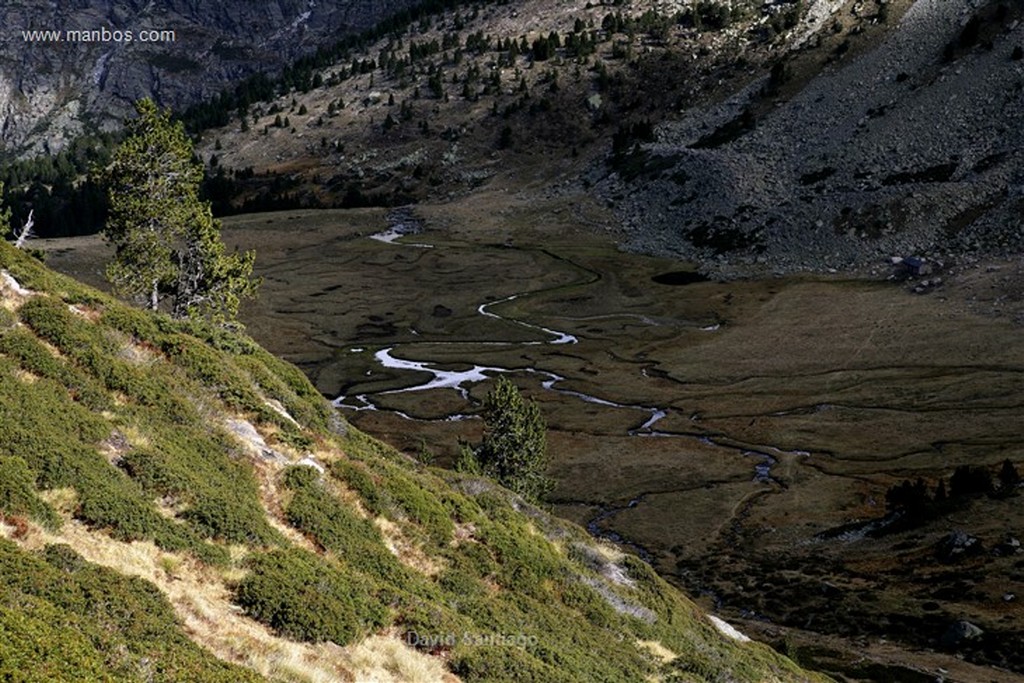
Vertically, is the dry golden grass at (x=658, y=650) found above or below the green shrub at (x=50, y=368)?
below

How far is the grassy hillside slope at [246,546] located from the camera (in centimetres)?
1373

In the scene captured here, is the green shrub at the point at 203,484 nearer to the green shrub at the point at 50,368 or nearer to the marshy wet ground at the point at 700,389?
the green shrub at the point at 50,368

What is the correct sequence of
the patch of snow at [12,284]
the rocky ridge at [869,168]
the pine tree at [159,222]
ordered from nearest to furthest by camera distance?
the patch of snow at [12,284] → the pine tree at [159,222] → the rocky ridge at [869,168]

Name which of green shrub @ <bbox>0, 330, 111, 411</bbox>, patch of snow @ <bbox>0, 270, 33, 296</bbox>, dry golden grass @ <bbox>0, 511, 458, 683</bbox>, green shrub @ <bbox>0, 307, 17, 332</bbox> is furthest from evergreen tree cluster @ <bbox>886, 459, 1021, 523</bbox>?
green shrub @ <bbox>0, 307, 17, 332</bbox>

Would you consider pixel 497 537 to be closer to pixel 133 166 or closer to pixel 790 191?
pixel 133 166

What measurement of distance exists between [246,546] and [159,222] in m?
36.7

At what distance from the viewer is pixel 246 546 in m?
18.3

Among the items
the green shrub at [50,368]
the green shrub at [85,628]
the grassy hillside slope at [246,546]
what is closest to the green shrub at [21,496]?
the grassy hillside slope at [246,546]

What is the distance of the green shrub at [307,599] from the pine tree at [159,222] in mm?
32534

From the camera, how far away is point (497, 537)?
25.5 metres

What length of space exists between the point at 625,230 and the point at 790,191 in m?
30.1

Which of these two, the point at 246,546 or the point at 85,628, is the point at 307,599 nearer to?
the point at 246,546

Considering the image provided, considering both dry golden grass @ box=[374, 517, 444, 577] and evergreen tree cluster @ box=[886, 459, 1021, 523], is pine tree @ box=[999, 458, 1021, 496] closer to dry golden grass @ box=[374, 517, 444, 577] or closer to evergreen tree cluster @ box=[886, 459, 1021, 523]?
evergreen tree cluster @ box=[886, 459, 1021, 523]

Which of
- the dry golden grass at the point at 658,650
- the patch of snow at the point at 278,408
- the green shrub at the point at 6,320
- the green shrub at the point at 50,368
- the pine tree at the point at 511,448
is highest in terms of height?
the green shrub at the point at 6,320
